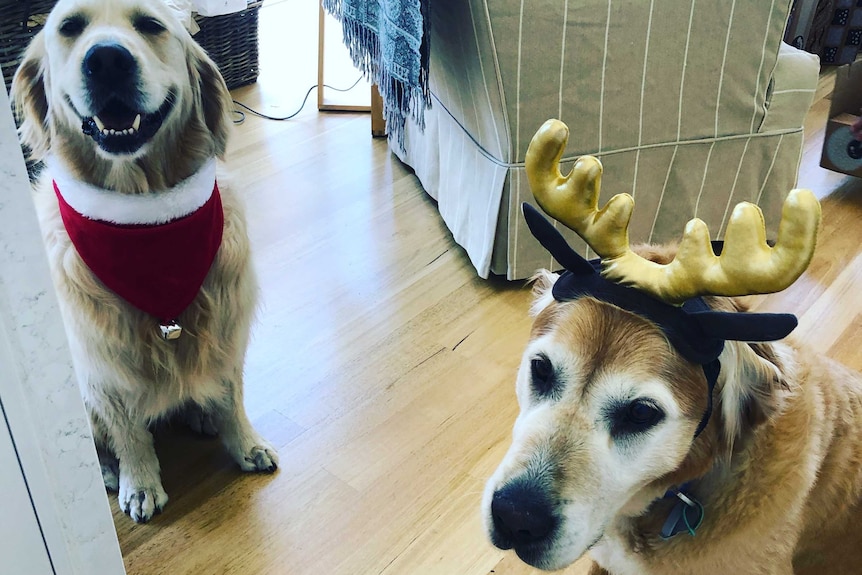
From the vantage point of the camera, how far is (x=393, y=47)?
1918mm

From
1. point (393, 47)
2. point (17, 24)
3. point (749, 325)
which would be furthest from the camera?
point (393, 47)

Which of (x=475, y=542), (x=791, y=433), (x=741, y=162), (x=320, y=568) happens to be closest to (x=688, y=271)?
(x=791, y=433)

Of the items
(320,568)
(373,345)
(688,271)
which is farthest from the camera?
(373,345)

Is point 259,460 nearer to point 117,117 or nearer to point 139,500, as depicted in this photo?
point 139,500

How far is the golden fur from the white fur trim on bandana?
0.61 m

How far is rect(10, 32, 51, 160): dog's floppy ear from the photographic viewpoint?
1211 millimetres

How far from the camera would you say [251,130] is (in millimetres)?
2865

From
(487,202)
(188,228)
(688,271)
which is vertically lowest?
(487,202)

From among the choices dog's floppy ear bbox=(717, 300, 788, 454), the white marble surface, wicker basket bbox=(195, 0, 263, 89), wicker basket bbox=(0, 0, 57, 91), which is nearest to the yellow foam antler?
dog's floppy ear bbox=(717, 300, 788, 454)

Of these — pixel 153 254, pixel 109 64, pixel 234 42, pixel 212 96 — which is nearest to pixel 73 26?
pixel 109 64

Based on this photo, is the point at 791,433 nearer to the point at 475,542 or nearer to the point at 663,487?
the point at 663,487

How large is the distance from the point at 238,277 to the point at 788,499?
1.00 m

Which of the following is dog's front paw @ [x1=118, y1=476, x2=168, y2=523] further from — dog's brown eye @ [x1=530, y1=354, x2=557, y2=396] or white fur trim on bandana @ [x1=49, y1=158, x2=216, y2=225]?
dog's brown eye @ [x1=530, y1=354, x2=557, y2=396]

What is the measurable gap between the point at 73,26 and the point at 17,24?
79cm
